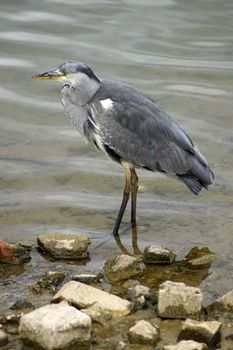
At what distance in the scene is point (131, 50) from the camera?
12.6 meters

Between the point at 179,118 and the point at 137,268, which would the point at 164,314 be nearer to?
the point at 137,268

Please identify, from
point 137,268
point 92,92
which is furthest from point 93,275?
point 92,92

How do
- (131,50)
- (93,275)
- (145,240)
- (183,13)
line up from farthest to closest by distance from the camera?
1. (183,13)
2. (131,50)
3. (145,240)
4. (93,275)

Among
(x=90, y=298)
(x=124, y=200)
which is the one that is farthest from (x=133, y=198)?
(x=90, y=298)

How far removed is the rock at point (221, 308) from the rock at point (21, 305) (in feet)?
3.78

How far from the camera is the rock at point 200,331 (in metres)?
5.31

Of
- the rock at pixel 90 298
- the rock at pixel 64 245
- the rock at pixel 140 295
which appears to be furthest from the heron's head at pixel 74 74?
the rock at pixel 90 298

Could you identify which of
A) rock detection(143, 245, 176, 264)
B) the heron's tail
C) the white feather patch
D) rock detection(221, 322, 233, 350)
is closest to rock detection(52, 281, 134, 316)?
rock detection(221, 322, 233, 350)

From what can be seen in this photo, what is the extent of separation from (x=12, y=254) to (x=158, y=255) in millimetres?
1090

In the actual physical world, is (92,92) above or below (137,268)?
above

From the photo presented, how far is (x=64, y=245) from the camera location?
6.82 meters

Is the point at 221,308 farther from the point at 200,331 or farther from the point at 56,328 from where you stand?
the point at 56,328

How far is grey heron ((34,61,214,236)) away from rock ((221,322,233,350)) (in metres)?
2.01

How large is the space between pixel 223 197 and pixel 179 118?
210cm
